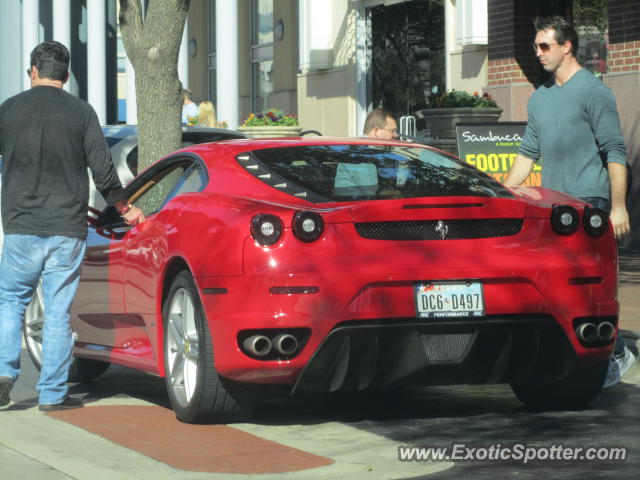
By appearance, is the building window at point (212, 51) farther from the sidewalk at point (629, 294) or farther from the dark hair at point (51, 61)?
the dark hair at point (51, 61)

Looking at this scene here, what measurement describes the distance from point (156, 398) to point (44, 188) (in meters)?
1.38

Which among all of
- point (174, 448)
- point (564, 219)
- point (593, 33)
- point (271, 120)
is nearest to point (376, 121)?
point (564, 219)

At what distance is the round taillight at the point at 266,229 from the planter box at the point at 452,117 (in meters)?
11.7

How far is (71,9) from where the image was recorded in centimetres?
3356

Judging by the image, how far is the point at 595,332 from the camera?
21.8 ft

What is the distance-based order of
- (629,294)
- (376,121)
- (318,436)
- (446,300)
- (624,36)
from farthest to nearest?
(624,36), (629,294), (376,121), (318,436), (446,300)

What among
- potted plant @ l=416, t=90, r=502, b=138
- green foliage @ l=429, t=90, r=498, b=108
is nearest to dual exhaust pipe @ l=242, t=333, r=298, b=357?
potted plant @ l=416, t=90, r=502, b=138

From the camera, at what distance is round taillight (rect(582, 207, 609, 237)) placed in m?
6.71

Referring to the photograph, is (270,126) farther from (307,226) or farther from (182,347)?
(307,226)

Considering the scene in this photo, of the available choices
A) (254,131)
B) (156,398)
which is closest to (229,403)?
(156,398)

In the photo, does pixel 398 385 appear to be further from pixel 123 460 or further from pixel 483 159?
pixel 483 159

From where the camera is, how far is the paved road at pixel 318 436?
564 centimetres

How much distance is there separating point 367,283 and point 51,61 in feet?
7.55

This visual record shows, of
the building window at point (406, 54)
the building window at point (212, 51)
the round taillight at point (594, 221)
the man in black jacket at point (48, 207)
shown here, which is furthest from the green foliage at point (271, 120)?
the building window at point (212, 51)
